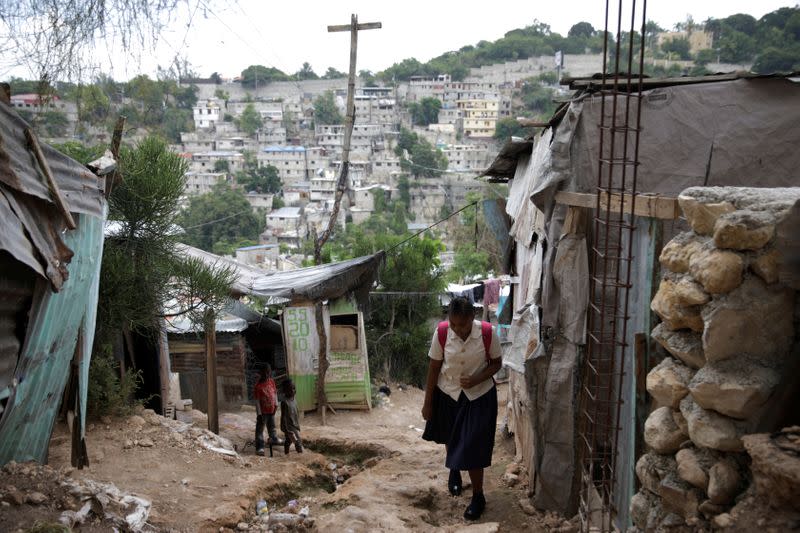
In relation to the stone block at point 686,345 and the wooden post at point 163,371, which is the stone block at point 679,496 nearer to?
the stone block at point 686,345

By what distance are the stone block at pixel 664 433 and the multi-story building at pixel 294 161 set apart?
78260mm

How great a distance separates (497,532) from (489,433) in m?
0.61

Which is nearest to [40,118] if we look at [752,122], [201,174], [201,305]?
[201,305]

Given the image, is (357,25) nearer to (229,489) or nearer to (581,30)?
(229,489)

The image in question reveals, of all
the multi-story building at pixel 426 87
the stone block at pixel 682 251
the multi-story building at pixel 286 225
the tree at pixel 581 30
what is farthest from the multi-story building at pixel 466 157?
the stone block at pixel 682 251

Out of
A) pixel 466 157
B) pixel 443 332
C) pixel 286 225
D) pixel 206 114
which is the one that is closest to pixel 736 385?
pixel 443 332

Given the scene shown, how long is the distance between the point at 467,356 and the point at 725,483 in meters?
2.41

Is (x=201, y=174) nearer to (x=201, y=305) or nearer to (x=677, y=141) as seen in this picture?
(x=201, y=305)

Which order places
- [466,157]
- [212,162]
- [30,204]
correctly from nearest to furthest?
[30,204] → [212,162] → [466,157]

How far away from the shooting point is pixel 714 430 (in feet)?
7.01

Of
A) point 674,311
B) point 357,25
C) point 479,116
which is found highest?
point 479,116

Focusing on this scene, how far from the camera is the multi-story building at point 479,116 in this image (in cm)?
10252

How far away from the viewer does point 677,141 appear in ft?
14.4

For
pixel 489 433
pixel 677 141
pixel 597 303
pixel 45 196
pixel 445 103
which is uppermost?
pixel 445 103
